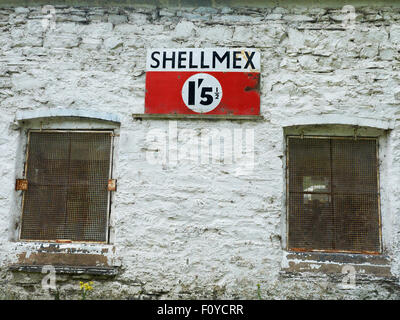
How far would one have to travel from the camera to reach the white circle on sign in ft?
11.9

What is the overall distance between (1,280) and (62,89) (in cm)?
212

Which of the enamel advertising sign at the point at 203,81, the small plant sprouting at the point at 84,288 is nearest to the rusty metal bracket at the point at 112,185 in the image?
the enamel advertising sign at the point at 203,81

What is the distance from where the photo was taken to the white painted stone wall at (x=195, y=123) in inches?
135

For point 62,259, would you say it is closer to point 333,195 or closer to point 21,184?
point 21,184

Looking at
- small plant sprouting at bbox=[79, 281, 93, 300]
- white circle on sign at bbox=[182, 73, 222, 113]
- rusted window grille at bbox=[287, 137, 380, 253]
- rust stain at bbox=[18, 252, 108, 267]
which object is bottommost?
small plant sprouting at bbox=[79, 281, 93, 300]

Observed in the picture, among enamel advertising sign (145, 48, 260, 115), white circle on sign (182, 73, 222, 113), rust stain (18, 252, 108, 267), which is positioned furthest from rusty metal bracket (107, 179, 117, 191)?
white circle on sign (182, 73, 222, 113)

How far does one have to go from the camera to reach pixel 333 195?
359cm

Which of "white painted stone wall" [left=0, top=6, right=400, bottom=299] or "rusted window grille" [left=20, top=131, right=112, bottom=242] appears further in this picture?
"rusted window grille" [left=20, top=131, right=112, bottom=242]

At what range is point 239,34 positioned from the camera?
3.75m

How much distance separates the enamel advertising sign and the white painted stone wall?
0.11 m

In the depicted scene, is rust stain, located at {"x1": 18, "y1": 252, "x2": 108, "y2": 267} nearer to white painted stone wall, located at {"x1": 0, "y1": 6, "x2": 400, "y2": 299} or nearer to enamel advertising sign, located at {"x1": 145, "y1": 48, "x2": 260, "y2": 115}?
white painted stone wall, located at {"x1": 0, "y1": 6, "x2": 400, "y2": 299}

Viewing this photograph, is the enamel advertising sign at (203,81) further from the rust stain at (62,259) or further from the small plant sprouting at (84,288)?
the small plant sprouting at (84,288)

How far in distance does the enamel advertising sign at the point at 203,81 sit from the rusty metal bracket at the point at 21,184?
1.58m
